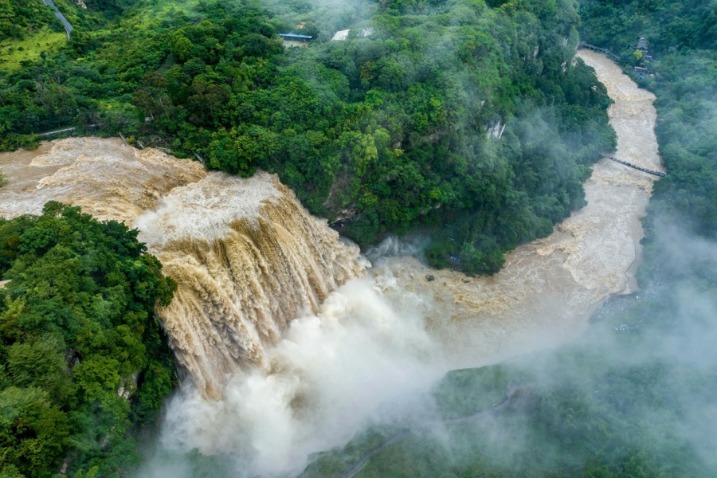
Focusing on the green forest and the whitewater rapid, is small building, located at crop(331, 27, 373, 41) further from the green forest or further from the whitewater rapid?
the whitewater rapid

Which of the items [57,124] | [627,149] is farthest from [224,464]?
[627,149]

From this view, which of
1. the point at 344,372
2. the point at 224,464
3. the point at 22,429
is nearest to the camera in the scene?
the point at 22,429

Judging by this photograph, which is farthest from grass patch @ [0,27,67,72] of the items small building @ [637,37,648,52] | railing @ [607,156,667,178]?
small building @ [637,37,648,52]

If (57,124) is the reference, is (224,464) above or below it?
below

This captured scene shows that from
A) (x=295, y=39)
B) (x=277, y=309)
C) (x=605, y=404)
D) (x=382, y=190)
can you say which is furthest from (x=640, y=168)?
(x=277, y=309)

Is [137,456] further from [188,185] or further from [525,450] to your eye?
[525,450]

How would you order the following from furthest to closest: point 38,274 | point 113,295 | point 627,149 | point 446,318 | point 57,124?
point 627,149 → point 446,318 → point 57,124 → point 113,295 → point 38,274

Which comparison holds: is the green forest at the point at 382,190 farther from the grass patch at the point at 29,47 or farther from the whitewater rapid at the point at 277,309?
the whitewater rapid at the point at 277,309
